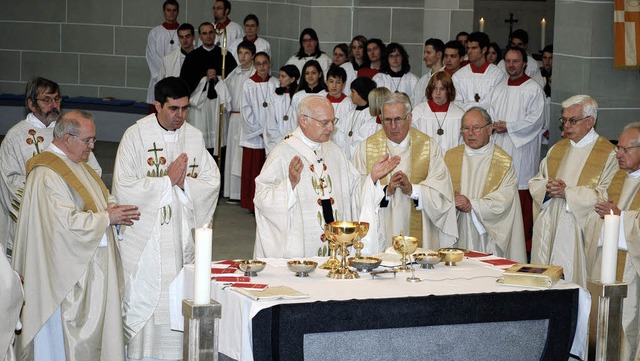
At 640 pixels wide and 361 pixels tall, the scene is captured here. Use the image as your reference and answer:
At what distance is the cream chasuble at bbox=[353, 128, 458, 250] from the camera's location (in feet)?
26.4

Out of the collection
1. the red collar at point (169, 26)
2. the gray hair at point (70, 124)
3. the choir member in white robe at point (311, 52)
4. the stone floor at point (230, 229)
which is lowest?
the stone floor at point (230, 229)

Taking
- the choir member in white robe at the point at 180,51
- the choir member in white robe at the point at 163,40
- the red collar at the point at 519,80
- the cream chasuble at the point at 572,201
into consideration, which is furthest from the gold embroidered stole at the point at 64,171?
the choir member in white robe at the point at 163,40

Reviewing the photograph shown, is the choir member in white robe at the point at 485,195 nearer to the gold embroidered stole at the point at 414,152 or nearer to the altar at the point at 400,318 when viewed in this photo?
the gold embroidered stole at the point at 414,152

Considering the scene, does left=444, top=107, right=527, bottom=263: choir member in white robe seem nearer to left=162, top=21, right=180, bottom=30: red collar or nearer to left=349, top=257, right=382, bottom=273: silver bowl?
left=349, top=257, right=382, bottom=273: silver bowl

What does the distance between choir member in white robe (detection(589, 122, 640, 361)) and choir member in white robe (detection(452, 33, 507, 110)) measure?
158 inches

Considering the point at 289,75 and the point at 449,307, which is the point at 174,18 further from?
the point at 449,307

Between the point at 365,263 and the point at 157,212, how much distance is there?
5.59 feet

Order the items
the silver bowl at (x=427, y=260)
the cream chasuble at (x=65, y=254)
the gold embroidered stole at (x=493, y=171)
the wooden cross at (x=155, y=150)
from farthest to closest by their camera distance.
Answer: the gold embroidered stole at (x=493, y=171) < the wooden cross at (x=155, y=150) < the cream chasuble at (x=65, y=254) < the silver bowl at (x=427, y=260)

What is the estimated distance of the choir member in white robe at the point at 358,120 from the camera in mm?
10125

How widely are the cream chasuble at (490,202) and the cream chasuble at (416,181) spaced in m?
0.27

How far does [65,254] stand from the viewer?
6.59 metres

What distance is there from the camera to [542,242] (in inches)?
324

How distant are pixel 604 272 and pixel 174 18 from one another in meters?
10.5

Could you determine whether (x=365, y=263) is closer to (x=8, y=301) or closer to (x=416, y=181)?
(x=8, y=301)
